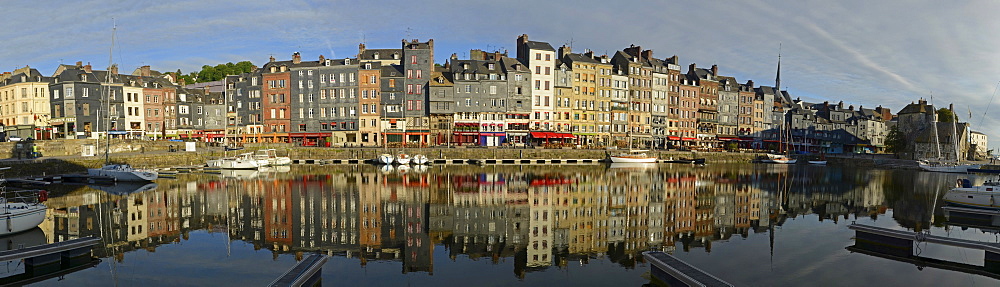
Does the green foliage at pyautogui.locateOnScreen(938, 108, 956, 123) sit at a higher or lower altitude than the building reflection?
higher

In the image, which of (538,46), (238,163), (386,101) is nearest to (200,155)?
(238,163)

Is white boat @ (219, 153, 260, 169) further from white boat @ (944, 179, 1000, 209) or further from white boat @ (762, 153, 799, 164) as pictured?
white boat @ (762, 153, 799, 164)

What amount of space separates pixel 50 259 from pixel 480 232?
12816 millimetres

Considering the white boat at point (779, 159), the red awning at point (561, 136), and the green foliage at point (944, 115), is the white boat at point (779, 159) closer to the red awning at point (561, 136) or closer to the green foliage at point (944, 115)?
the red awning at point (561, 136)

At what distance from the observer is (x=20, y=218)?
18578 mm

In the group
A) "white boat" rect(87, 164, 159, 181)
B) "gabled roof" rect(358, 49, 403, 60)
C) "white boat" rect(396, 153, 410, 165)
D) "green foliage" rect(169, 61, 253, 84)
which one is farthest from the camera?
"green foliage" rect(169, 61, 253, 84)

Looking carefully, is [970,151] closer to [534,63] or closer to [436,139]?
[534,63]

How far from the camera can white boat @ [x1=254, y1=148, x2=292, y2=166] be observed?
2190 inches

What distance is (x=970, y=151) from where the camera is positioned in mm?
83312

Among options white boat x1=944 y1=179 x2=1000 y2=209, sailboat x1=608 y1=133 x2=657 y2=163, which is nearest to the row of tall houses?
sailboat x1=608 y1=133 x2=657 y2=163

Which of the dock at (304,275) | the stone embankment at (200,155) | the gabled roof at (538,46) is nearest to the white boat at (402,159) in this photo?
the stone embankment at (200,155)

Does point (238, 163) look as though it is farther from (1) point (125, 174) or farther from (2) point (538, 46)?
(2) point (538, 46)

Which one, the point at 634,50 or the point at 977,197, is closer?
the point at 977,197

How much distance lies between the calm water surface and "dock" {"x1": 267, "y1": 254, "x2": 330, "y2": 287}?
645mm
